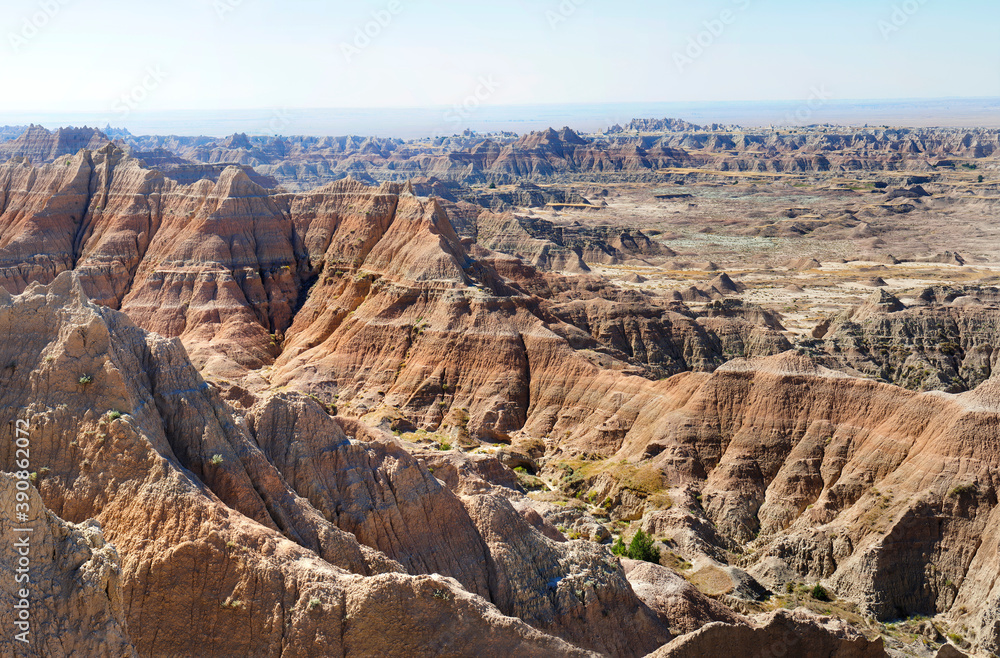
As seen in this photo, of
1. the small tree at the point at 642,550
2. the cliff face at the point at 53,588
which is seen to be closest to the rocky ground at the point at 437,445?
the cliff face at the point at 53,588

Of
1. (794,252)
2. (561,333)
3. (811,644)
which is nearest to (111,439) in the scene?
(811,644)

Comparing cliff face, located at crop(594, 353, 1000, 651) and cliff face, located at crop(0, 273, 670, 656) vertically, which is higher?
cliff face, located at crop(0, 273, 670, 656)

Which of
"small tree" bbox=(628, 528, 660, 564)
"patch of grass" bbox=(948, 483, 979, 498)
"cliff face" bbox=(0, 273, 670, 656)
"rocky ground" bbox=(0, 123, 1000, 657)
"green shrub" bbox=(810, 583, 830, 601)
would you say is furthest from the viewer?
"small tree" bbox=(628, 528, 660, 564)

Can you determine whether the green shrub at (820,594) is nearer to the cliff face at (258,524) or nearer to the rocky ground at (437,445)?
the rocky ground at (437,445)

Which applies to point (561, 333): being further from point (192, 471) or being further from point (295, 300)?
point (192, 471)

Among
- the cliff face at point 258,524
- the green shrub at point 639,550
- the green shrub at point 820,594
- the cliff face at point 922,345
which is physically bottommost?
the green shrub at point 820,594

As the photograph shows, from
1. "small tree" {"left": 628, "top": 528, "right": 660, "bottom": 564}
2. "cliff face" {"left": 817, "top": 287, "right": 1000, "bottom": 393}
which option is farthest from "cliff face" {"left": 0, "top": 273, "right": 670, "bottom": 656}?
"cliff face" {"left": 817, "top": 287, "right": 1000, "bottom": 393}

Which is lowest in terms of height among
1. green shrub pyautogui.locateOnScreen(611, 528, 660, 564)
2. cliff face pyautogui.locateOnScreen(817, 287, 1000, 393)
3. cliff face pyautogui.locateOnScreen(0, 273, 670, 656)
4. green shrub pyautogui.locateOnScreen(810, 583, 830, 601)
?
green shrub pyautogui.locateOnScreen(810, 583, 830, 601)

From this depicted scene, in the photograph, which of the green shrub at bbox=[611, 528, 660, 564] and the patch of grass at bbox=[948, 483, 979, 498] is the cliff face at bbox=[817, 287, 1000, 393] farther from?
the green shrub at bbox=[611, 528, 660, 564]
